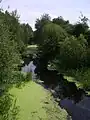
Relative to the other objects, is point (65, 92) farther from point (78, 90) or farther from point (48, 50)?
point (48, 50)

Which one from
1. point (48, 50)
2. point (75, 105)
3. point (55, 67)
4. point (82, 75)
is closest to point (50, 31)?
point (48, 50)

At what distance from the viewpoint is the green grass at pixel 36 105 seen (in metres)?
12.1

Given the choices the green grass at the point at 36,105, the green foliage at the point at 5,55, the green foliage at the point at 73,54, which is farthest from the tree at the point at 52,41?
the green foliage at the point at 5,55

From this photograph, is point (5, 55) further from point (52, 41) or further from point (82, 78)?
point (52, 41)

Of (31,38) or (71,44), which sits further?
(31,38)

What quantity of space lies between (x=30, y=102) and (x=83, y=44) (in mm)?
15551

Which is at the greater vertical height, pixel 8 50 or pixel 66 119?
pixel 8 50

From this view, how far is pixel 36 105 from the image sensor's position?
13.9m

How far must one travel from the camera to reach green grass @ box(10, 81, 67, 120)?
39.7ft

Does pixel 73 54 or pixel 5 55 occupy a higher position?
pixel 5 55

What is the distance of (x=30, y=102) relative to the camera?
14.1 metres

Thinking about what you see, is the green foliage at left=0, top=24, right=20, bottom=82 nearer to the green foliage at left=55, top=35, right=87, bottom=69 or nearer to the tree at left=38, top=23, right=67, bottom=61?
the green foliage at left=55, top=35, right=87, bottom=69

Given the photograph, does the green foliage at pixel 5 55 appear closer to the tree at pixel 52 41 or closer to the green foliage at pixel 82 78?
the green foliage at pixel 82 78

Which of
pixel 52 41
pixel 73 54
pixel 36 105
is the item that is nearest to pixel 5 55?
pixel 36 105
